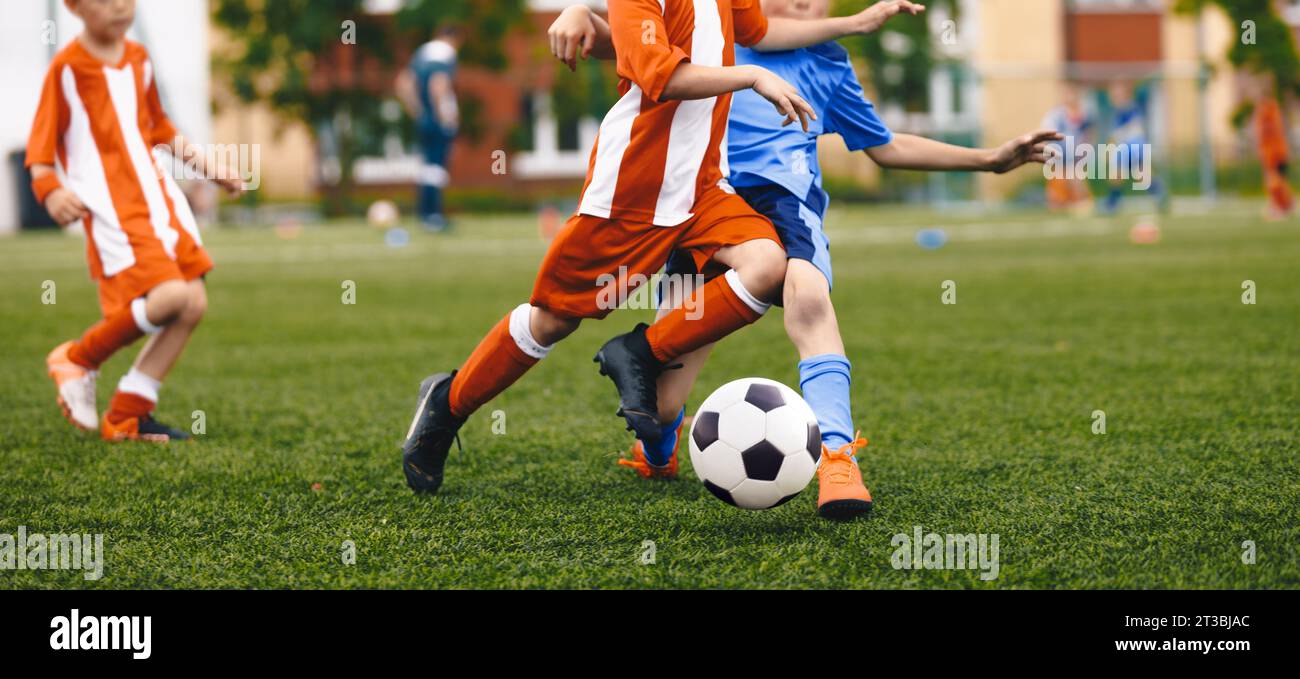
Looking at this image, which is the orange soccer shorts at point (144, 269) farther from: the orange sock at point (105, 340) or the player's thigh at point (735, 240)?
the player's thigh at point (735, 240)

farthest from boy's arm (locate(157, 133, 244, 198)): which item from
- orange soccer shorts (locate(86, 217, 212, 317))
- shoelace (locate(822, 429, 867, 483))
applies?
shoelace (locate(822, 429, 867, 483))

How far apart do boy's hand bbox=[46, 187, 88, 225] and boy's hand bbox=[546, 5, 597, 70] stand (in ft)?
6.20

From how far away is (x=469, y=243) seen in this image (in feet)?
49.3

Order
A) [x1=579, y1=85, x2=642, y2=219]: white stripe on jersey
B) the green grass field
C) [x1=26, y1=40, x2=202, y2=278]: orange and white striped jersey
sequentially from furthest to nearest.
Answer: [x1=26, y1=40, x2=202, y2=278]: orange and white striped jersey
[x1=579, y1=85, x2=642, y2=219]: white stripe on jersey
the green grass field

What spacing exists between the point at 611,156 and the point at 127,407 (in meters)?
2.14

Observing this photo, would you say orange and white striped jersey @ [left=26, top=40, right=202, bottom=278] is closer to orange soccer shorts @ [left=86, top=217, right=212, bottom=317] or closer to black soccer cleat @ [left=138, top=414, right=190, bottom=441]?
orange soccer shorts @ [left=86, top=217, right=212, bottom=317]

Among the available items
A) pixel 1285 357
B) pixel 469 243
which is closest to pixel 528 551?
pixel 1285 357

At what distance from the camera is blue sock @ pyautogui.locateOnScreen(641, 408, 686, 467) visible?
3666mm

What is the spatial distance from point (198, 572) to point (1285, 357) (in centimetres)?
459

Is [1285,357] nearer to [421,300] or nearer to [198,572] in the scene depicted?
[198,572]

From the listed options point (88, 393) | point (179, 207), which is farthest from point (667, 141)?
point (88, 393)

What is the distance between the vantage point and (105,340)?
4.57 metres

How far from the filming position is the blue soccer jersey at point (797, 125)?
11.8 ft

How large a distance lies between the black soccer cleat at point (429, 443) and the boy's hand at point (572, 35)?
978 millimetres
